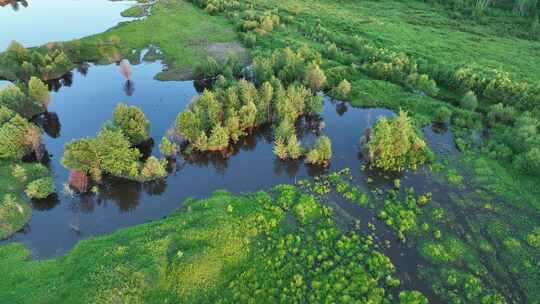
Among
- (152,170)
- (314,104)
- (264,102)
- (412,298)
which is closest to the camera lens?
(412,298)

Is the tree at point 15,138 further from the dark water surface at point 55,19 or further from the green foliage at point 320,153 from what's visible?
the dark water surface at point 55,19

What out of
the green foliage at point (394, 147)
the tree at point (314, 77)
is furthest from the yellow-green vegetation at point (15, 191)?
the tree at point (314, 77)

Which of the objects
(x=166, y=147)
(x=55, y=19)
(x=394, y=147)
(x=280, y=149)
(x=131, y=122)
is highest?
(x=55, y=19)

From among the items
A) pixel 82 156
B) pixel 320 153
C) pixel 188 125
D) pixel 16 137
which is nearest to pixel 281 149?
pixel 320 153

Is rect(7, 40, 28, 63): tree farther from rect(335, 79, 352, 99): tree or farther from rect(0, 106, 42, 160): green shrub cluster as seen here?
rect(335, 79, 352, 99): tree

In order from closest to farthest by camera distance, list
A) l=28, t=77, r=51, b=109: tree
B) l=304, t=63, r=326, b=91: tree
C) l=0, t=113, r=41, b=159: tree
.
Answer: l=0, t=113, r=41, b=159: tree → l=28, t=77, r=51, b=109: tree → l=304, t=63, r=326, b=91: tree

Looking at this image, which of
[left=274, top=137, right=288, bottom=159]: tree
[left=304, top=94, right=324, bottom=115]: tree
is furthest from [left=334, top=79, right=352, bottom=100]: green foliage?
[left=274, top=137, right=288, bottom=159]: tree

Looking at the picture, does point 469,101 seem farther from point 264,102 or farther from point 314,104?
point 264,102
